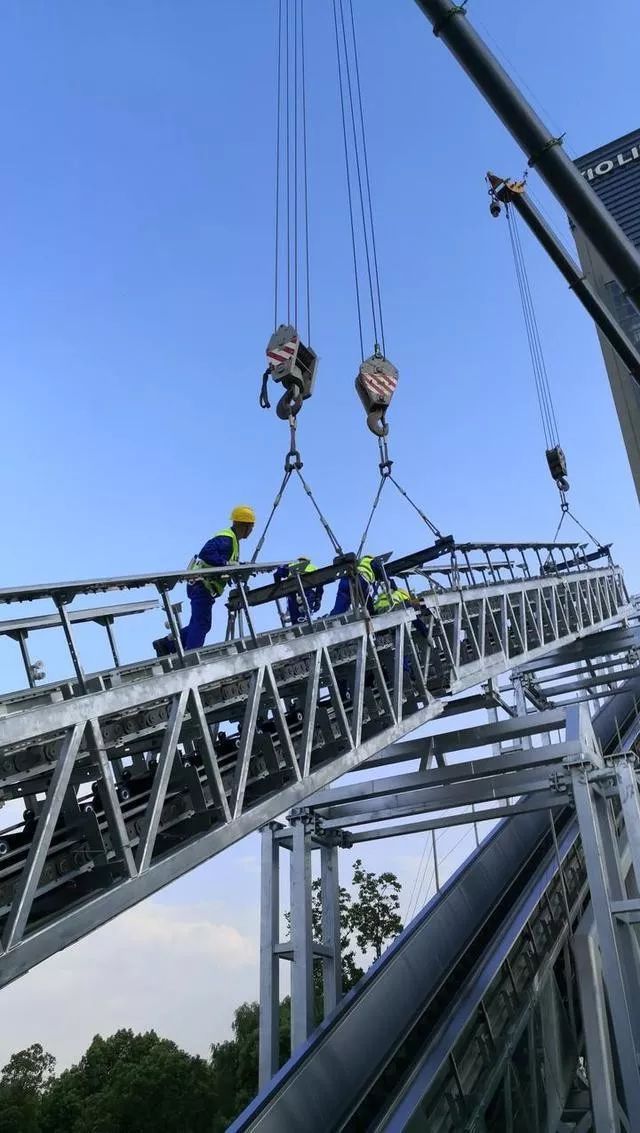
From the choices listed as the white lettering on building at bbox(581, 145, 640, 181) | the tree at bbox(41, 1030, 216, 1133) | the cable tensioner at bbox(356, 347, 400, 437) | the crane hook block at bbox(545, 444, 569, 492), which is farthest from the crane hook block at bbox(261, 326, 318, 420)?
the white lettering on building at bbox(581, 145, 640, 181)

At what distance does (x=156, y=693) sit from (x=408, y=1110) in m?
5.27

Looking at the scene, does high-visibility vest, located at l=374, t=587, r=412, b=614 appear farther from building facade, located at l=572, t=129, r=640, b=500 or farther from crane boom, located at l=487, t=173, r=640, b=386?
building facade, located at l=572, t=129, r=640, b=500

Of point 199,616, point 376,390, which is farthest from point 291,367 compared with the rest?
point 199,616

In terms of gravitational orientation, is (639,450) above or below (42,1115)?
above

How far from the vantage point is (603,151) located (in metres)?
42.6

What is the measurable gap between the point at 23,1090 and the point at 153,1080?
9242mm

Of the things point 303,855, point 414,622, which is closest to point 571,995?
point 303,855

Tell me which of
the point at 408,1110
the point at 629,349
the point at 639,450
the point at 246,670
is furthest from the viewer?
the point at 639,450

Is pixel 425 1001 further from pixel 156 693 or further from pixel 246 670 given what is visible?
pixel 156 693

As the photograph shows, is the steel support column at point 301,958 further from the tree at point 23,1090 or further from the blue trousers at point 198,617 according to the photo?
the tree at point 23,1090

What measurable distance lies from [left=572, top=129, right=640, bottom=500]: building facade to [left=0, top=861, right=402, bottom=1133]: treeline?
22.2m

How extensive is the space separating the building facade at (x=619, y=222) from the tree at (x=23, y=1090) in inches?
1455

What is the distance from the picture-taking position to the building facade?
34.8 metres

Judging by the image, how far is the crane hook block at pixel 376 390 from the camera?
10.8 metres
